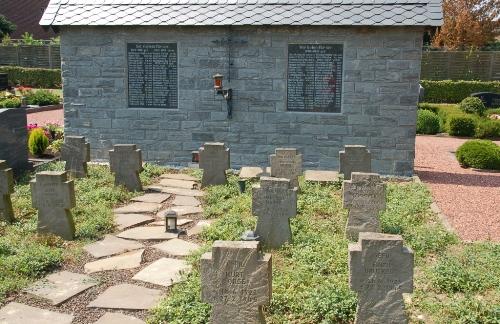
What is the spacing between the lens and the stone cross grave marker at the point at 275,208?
6.33 meters

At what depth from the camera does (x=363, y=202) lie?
6598 mm

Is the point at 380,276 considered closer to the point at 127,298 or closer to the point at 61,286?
the point at 127,298

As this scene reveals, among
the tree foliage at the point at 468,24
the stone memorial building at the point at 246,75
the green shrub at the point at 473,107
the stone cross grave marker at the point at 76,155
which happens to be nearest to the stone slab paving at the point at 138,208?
the stone cross grave marker at the point at 76,155

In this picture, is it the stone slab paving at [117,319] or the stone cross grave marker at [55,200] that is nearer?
the stone slab paving at [117,319]

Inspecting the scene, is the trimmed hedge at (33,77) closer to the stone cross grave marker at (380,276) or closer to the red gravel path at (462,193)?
the red gravel path at (462,193)

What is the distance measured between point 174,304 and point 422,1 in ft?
25.5

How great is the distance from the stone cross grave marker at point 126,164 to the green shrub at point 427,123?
11.5 metres

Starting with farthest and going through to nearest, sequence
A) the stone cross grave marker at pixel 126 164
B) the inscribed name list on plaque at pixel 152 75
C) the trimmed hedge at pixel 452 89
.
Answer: the trimmed hedge at pixel 452 89, the inscribed name list on plaque at pixel 152 75, the stone cross grave marker at pixel 126 164

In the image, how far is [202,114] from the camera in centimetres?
1090

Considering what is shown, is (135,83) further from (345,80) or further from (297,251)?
(297,251)

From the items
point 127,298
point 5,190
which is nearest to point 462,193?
point 127,298

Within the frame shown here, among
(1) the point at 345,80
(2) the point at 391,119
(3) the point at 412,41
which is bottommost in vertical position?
(2) the point at 391,119


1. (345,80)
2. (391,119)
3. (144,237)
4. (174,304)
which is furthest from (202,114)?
(174,304)

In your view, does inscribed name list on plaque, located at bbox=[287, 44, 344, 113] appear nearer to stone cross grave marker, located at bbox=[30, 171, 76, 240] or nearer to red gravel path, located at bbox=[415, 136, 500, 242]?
red gravel path, located at bbox=[415, 136, 500, 242]
